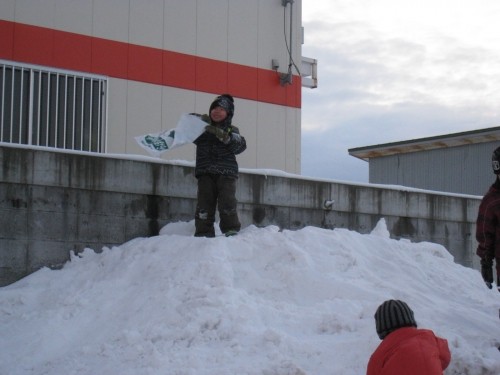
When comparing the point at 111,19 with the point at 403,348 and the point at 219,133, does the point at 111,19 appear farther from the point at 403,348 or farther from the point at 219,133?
the point at 403,348

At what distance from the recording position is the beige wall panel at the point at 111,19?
10641mm

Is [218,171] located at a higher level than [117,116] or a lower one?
lower

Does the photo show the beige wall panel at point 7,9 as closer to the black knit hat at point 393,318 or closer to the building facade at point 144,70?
the building facade at point 144,70

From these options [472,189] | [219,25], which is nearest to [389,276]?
[219,25]

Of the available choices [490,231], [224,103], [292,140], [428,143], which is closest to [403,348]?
[490,231]

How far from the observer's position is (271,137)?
1261 centimetres

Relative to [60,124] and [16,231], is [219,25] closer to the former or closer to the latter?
[60,124]

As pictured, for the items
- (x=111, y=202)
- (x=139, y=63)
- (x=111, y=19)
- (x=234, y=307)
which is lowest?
(x=234, y=307)

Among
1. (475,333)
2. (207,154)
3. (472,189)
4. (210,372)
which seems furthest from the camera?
(472,189)

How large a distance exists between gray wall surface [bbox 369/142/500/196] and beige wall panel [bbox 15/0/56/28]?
13076 mm

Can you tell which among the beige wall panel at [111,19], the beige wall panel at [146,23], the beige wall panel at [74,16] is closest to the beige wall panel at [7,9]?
the beige wall panel at [74,16]

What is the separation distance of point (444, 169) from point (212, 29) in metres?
10.9

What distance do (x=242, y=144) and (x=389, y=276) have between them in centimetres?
215

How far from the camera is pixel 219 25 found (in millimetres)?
12016
